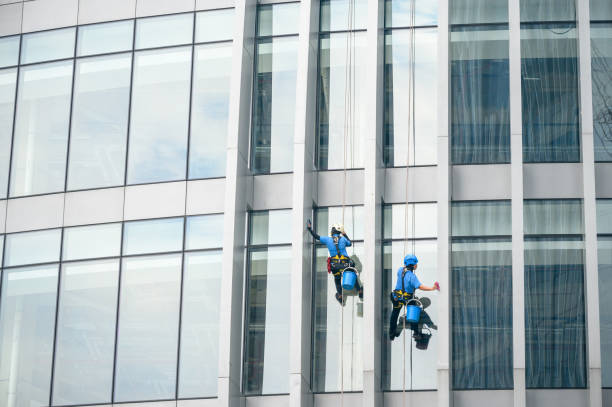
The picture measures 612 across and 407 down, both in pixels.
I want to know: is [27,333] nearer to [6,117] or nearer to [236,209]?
[6,117]

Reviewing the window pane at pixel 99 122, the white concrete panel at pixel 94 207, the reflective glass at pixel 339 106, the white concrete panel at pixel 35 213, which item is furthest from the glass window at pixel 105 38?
the reflective glass at pixel 339 106

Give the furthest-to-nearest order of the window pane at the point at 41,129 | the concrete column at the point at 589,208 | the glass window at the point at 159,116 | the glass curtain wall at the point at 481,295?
the window pane at the point at 41,129
the glass window at the point at 159,116
the glass curtain wall at the point at 481,295
the concrete column at the point at 589,208

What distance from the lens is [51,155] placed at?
99.5 ft

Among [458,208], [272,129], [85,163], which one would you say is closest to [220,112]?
[272,129]

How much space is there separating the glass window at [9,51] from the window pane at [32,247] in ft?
17.3

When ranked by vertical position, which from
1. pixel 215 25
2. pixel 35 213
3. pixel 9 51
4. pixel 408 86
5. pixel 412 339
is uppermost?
pixel 215 25

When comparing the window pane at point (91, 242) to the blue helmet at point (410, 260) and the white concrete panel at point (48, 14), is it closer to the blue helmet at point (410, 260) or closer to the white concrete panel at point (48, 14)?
the white concrete panel at point (48, 14)

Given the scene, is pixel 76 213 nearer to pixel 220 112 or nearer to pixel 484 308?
pixel 220 112

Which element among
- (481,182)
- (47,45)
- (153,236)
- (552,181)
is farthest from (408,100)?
(47,45)

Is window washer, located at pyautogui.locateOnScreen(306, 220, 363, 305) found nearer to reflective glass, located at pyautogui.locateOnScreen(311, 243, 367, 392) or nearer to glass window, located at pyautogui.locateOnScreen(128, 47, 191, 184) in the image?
reflective glass, located at pyautogui.locateOnScreen(311, 243, 367, 392)

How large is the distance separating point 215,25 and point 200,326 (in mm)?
8191

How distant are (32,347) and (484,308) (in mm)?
11522

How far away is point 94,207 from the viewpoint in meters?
29.1

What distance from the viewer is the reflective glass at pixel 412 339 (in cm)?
2609
